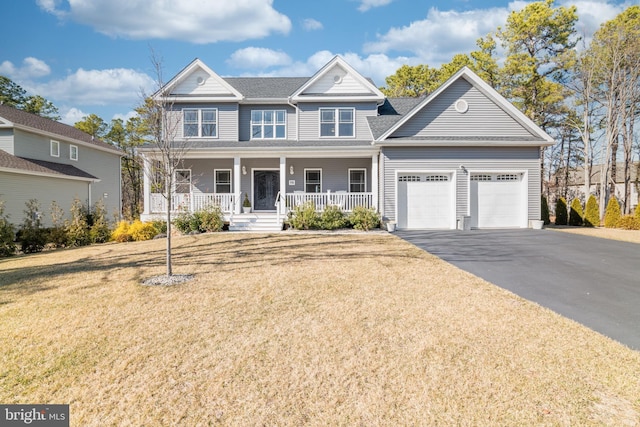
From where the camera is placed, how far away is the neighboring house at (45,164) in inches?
609

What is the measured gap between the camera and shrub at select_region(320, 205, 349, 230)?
13.5m

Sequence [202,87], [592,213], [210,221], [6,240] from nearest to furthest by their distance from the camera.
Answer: [6,240], [210,221], [202,87], [592,213]

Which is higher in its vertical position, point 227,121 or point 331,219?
point 227,121

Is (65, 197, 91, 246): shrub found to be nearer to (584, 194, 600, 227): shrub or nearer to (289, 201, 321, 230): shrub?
(289, 201, 321, 230): shrub

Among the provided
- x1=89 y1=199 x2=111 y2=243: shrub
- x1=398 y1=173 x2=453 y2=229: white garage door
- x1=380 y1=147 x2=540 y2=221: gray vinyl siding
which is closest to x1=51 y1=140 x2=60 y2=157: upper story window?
x1=89 y1=199 x2=111 y2=243: shrub

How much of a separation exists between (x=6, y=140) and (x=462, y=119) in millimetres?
23448

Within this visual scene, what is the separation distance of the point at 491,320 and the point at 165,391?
394 centimetres

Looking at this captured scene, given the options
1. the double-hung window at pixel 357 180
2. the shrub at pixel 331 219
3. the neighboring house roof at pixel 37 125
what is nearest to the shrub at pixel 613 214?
the double-hung window at pixel 357 180

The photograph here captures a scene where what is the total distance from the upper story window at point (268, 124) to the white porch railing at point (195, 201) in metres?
4.20

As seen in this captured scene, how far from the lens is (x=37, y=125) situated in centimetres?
→ 1845

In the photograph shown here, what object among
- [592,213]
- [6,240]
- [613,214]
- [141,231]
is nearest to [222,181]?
[141,231]

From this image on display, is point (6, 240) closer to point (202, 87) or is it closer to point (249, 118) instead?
point (202, 87)

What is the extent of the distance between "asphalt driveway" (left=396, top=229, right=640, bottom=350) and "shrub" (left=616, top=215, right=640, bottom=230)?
19.9ft

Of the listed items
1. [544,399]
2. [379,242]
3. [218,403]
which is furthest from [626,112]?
[218,403]
